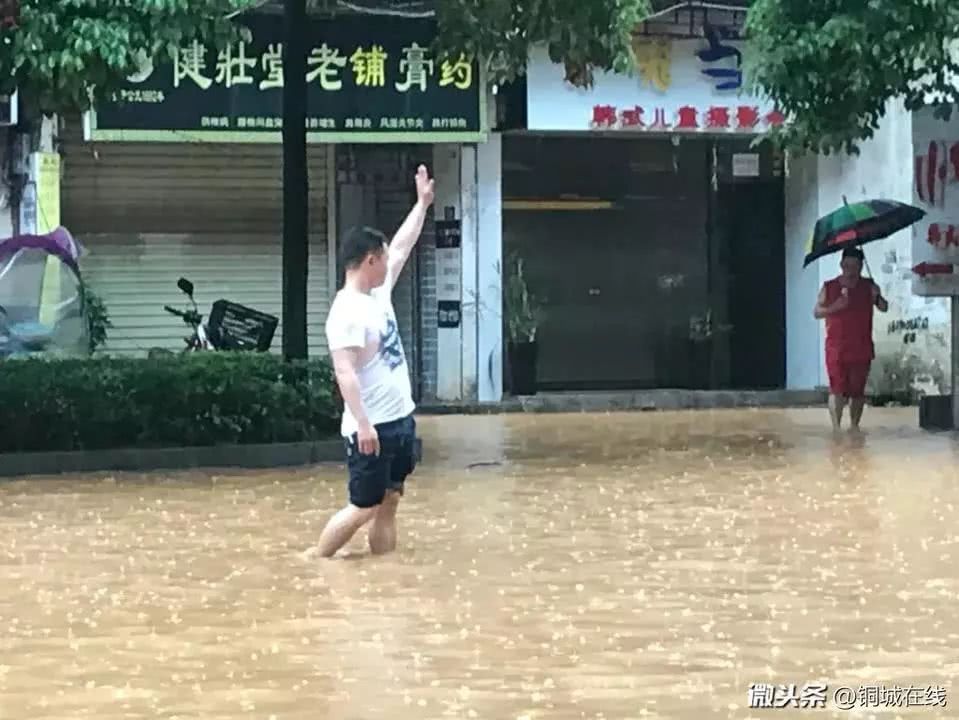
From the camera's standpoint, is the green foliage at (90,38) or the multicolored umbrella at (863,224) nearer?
the green foliage at (90,38)

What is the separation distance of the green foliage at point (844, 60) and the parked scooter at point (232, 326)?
6128 millimetres

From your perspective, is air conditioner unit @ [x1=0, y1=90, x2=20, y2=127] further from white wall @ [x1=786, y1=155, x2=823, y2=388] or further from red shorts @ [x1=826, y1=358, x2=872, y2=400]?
white wall @ [x1=786, y1=155, x2=823, y2=388]

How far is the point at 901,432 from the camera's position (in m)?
16.0

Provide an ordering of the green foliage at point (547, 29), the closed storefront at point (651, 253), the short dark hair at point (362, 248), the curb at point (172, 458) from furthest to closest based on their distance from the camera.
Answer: the closed storefront at point (651, 253) < the green foliage at point (547, 29) < the curb at point (172, 458) < the short dark hair at point (362, 248)

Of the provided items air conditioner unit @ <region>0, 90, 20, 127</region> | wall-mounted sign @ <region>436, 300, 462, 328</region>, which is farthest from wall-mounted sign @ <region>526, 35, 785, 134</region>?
air conditioner unit @ <region>0, 90, 20, 127</region>

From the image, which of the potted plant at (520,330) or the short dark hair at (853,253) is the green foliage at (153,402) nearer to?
the short dark hair at (853,253)

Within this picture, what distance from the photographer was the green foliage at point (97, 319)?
17.8 m

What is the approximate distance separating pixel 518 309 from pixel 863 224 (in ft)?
18.2

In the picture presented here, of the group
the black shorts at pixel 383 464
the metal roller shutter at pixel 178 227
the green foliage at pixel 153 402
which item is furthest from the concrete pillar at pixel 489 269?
the black shorts at pixel 383 464

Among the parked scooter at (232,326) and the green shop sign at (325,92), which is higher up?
the green shop sign at (325,92)

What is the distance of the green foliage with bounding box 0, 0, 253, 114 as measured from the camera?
11930mm

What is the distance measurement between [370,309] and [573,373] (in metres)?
13.6

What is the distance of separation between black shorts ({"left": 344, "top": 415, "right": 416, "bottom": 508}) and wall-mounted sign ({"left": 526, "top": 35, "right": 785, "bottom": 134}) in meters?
11.7

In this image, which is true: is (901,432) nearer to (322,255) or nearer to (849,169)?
(849,169)
